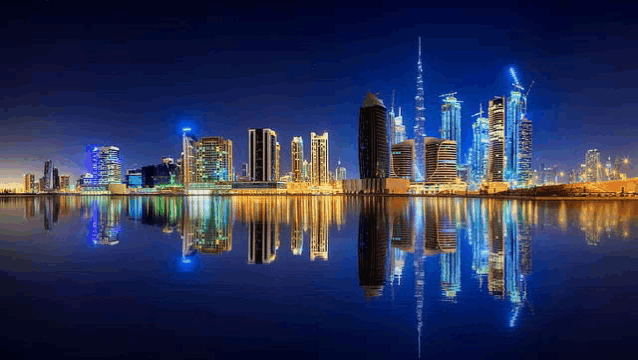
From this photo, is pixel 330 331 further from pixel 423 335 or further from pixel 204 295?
pixel 204 295

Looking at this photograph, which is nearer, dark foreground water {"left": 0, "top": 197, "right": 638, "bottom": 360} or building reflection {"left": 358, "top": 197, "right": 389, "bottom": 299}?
dark foreground water {"left": 0, "top": 197, "right": 638, "bottom": 360}

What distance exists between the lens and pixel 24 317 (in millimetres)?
14031

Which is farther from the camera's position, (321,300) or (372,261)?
(372,261)

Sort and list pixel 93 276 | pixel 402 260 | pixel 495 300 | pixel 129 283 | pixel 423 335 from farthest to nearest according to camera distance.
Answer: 1. pixel 402 260
2. pixel 93 276
3. pixel 129 283
4. pixel 495 300
5. pixel 423 335

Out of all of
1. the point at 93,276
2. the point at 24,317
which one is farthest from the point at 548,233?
the point at 24,317

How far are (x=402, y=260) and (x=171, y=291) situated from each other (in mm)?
12695

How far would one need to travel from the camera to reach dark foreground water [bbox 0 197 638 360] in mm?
11477

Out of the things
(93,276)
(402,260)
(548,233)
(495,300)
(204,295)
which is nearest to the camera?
(495,300)

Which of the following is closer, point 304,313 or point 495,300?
point 304,313

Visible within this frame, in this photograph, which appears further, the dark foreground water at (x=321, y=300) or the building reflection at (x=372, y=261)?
the building reflection at (x=372, y=261)

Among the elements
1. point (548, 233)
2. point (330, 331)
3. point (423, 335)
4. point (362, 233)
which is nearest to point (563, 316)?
point (423, 335)

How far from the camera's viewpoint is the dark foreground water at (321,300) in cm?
1148

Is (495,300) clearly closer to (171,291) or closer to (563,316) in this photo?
(563,316)

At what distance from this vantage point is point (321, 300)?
619 inches
